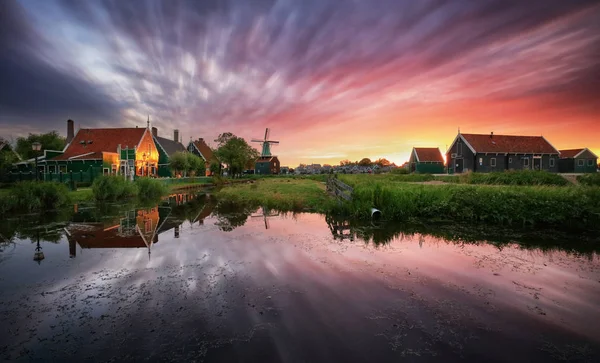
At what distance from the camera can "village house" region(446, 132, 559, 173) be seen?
146 ft

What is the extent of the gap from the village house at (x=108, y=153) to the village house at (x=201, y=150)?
14092 mm

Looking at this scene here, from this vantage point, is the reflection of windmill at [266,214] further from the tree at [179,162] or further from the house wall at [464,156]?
the house wall at [464,156]

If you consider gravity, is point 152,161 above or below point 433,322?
above

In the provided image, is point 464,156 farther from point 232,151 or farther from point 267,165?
point 267,165

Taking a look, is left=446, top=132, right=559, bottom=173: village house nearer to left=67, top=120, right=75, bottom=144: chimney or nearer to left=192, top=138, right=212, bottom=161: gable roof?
left=192, top=138, right=212, bottom=161: gable roof

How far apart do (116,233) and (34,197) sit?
36.3 ft

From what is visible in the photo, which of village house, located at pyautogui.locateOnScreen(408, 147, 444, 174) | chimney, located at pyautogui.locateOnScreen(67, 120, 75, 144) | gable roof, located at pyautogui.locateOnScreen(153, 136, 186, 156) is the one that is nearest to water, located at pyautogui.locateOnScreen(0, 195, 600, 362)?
gable roof, located at pyautogui.locateOnScreen(153, 136, 186, 156)

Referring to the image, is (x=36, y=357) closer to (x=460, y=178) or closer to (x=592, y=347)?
(x=592, y=347)

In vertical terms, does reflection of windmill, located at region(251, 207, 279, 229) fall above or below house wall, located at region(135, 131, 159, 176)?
below

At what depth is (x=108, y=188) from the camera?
2230 centimetres

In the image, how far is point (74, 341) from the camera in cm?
421

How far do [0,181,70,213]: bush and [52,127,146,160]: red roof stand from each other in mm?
22804

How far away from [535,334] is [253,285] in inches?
197

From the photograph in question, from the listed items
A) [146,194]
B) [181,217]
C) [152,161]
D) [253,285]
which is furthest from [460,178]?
[152,161]
